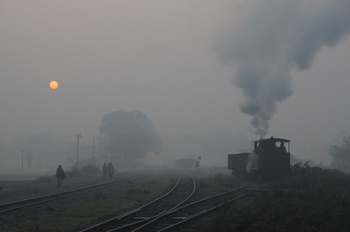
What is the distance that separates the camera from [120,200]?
780 inches

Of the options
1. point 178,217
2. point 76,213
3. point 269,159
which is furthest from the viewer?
point 269,159

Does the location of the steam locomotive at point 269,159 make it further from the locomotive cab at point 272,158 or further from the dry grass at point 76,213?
the dry grass at point 76,213

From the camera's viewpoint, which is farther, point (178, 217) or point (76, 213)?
point (76, 213)

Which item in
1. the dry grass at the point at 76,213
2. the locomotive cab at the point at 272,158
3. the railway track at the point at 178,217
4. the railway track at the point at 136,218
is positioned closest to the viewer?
the railway track at the point at 178,217

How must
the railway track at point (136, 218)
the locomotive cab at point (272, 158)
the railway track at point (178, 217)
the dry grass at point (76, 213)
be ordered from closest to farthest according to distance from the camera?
the railway track at point (178, 217) < the railway track at point (136, 218) < the dry grass at point (76, 213) < the locomotive cab at point (272, 158)

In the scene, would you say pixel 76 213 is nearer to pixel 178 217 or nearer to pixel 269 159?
pixel 178 217

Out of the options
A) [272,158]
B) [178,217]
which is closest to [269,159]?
[272,158]

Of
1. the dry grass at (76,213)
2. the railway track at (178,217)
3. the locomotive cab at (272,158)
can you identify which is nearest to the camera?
the railway track at (178,217)

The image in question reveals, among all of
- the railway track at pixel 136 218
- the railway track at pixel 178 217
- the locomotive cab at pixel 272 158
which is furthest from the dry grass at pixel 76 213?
the locomotive cab at pixel 272 158

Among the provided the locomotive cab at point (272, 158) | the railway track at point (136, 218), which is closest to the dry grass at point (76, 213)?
the railway track at point (136, 218)

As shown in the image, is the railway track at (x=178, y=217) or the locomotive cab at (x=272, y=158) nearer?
the railway track at (x=178, y=217)

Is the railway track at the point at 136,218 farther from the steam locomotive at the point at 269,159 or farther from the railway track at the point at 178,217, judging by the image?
the steam locomotive at the point at 269,159

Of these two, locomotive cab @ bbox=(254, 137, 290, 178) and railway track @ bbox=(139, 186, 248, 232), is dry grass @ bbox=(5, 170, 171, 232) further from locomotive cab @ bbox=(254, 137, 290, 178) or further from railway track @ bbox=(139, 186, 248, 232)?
locomotive cab @ bbox=(254, 137, 290, 178)

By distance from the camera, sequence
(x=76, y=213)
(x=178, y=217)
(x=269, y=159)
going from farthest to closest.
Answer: (x=269, y=159), (x=76, y=213), (x=178, y=217)
